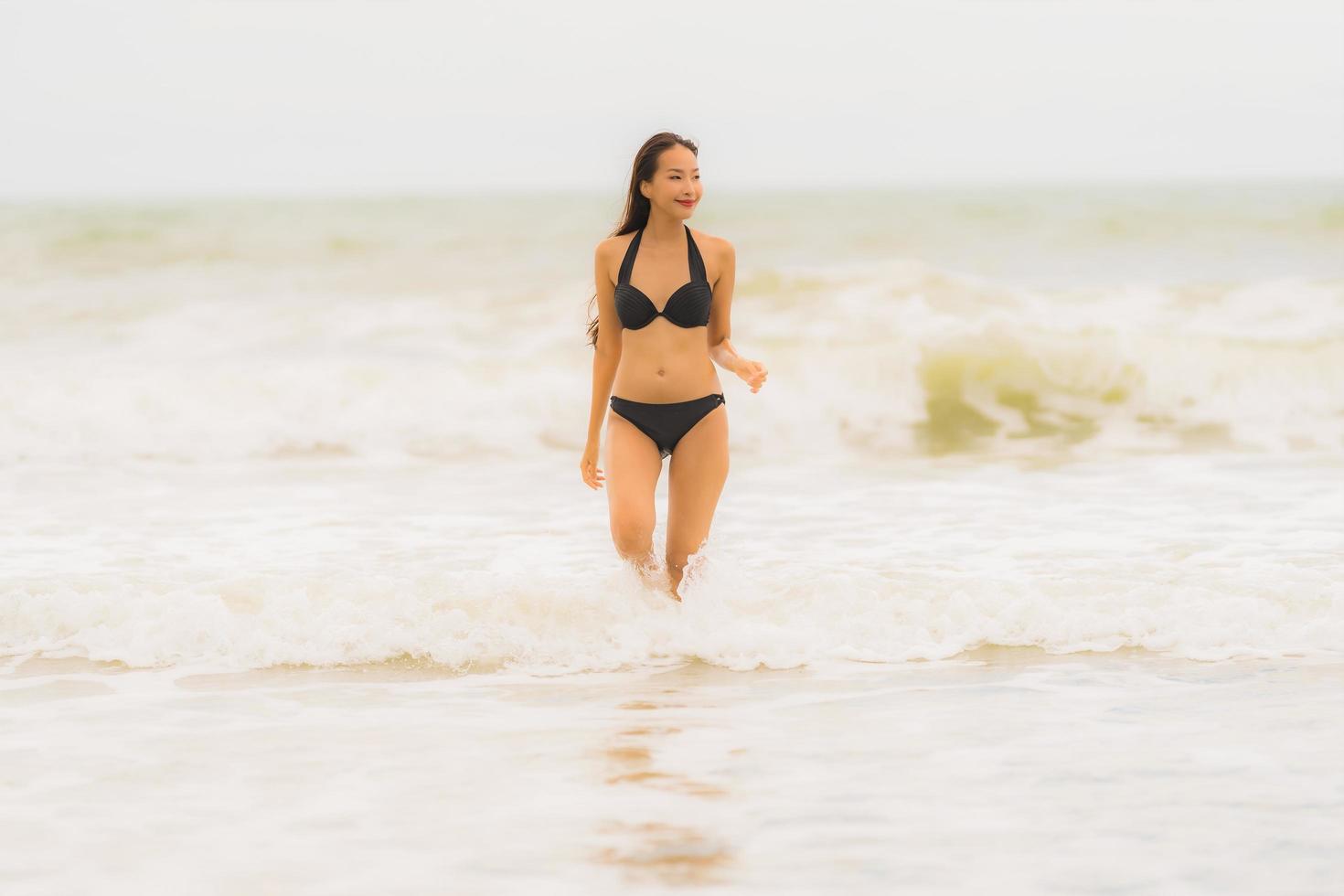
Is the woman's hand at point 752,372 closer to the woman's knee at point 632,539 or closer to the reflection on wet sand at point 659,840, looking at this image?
the woman's knee at point 632,539

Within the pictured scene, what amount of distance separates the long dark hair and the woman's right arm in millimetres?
86

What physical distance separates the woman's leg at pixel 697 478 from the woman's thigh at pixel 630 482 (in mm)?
117

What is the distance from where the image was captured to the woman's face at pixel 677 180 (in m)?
5.58

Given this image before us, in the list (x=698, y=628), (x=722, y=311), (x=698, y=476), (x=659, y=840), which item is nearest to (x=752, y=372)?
(x=722, y=311)

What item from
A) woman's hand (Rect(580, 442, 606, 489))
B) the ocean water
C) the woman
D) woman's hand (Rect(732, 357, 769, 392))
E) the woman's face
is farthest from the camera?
woman's hand (Rect(580, 442, 606, 489))

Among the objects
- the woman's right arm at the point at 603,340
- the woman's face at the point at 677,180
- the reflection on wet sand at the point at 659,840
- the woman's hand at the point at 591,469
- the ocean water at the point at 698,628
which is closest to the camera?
the reflection on wet sand at the point at 659,840

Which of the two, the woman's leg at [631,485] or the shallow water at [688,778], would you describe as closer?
the shallow water at [688,778]

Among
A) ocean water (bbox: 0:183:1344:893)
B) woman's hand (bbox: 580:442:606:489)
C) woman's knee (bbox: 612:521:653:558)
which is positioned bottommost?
ocean water (bbox: 0:183:1344:893)

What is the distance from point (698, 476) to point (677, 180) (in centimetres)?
122

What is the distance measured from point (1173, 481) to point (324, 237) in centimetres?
1965

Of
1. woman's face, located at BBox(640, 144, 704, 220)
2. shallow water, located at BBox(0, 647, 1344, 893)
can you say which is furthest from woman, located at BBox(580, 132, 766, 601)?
shallow water, located at BBox(0, 647, 1344, 893)

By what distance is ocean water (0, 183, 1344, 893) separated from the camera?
3986 millimetres

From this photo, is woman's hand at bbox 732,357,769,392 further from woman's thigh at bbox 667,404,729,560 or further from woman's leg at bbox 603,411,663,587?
woman's leg at bbox 603,411,663,587

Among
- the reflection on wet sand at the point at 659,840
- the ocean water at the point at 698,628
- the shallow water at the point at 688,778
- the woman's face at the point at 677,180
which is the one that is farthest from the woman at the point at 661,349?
the reflection on wet sand at the point at 659,840
